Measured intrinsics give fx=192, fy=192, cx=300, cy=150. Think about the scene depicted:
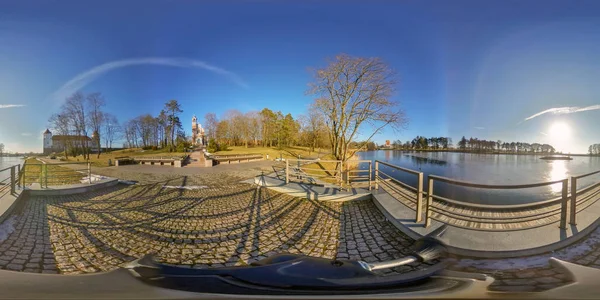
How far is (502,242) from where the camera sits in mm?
1372

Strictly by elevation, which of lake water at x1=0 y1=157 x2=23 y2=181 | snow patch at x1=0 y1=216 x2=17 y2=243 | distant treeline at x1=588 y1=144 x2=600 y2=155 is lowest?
snow patch at x1=0 y1=216 x2=17 y2=243

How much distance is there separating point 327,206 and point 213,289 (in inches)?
87.1

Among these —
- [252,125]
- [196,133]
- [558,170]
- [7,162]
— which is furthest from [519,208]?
[252,125]

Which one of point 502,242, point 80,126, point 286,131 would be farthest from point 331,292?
point 286,131

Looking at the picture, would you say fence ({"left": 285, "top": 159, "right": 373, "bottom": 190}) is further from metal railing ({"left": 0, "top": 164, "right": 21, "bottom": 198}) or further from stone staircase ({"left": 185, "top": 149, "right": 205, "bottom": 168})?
metal railing ({"left": 0, "top": 164, "right": 21, "bottom": 198})

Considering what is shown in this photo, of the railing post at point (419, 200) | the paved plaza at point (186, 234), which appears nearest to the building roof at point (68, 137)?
the paved plaza at point (186, 234)

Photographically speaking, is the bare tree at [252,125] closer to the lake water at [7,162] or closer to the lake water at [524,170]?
the lake water at [7,162]

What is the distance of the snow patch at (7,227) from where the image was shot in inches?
52.7

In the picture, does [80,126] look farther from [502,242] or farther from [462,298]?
[502,242]

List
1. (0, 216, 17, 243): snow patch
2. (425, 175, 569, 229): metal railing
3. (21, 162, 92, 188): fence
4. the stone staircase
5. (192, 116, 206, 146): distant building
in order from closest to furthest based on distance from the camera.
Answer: (0, 216, 17, 243): snow patch → (425, 175, 569, 229): metal railing → (21, 162, 92, 188): fence → (192, 116, 206, 146): distant building → the stone staircase

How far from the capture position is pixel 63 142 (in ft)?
5.81

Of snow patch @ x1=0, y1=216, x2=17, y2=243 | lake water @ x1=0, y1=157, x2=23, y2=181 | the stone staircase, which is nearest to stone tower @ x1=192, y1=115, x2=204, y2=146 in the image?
the stone staircase

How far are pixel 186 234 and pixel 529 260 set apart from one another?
2.53 metres

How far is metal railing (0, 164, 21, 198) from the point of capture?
1655 millimetres
